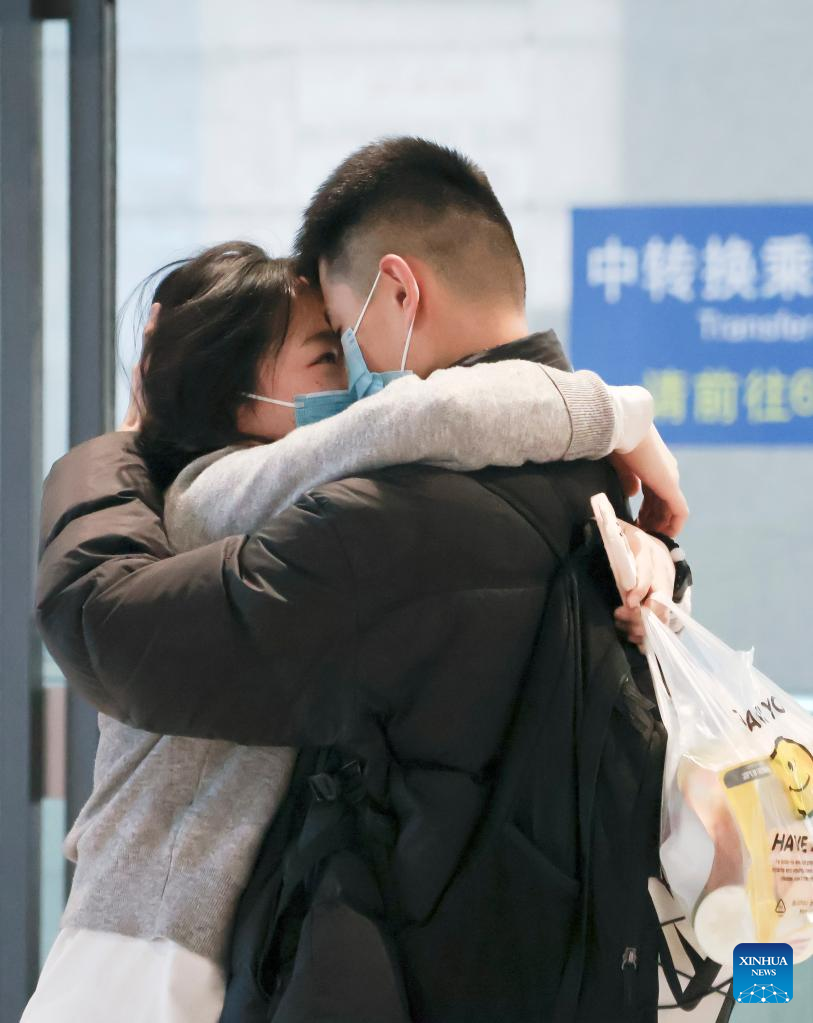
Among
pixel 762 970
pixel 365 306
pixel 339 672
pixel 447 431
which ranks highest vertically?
pixel 365 306

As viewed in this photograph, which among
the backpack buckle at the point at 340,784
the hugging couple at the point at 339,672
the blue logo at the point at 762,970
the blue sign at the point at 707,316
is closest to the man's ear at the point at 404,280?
the hugging couple at the point at 339,672

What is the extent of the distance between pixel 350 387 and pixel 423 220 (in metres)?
0.21

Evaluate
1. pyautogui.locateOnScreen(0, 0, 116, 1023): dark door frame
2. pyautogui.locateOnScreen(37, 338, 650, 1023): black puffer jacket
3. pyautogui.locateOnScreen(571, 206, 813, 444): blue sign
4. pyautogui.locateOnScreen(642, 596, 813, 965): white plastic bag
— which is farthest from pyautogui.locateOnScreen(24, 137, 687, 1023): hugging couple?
pyautogui.locateOnScreen(0, 0, 116, 1023): dark door frame

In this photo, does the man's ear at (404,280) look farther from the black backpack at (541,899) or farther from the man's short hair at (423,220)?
the black backpack at (541,899)

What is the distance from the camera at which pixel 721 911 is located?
3.32ft

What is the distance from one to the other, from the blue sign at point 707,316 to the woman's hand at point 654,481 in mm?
915

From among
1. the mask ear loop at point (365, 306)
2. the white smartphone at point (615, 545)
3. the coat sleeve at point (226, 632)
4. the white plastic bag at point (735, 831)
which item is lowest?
the white plastic bag at point (735, 831)

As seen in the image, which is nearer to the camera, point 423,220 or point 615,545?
point 615,545

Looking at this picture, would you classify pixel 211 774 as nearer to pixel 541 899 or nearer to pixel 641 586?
pixel 541 899

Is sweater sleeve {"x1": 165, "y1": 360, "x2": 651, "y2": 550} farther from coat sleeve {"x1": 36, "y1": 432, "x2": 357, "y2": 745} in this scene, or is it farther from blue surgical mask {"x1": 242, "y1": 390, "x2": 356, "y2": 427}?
blue surgical mask {"x1": 242, "y1": 390, "x2": 356, "y2": 427}

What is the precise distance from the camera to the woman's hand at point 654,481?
1.21 meters

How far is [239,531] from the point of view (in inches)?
45.2

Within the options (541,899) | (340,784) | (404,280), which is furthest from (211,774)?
(404,280)

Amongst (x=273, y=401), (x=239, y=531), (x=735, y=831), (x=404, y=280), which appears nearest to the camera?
(x=735, y=831)
